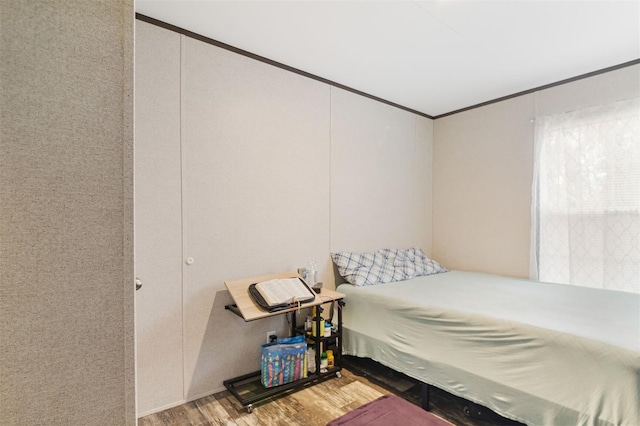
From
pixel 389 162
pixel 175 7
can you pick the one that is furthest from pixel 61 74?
pixel 389 162

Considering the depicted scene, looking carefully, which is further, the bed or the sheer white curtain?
the sheer white curtain

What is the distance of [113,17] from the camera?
67 cm

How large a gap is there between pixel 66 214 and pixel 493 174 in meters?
3.85

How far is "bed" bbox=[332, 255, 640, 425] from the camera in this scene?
1493 mm

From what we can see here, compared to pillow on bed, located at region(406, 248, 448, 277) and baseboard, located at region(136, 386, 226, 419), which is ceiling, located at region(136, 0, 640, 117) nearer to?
pillow on bed, located at region(406, 248, 448, 277)

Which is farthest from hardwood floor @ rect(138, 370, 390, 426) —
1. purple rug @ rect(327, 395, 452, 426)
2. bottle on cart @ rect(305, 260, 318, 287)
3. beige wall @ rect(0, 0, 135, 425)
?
beige wall @ rect(0, 0, 135, 425)

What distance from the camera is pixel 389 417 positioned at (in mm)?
1400

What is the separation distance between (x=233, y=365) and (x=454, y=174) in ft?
10.6

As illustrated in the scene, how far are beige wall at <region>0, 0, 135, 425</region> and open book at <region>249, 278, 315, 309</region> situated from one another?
1.47 metres

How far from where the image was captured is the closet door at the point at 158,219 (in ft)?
6.71

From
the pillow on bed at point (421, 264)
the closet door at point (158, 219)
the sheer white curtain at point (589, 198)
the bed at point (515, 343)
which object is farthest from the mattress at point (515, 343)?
the closet door at point (158, 219)

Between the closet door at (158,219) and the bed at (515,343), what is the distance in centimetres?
141

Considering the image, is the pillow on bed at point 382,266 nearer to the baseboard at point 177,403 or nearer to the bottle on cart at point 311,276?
the bottle on cart at point 311,276

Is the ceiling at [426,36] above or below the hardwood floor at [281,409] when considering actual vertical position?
above
